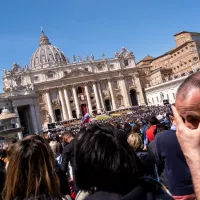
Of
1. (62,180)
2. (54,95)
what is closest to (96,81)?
(54,95)

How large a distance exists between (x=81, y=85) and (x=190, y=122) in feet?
237

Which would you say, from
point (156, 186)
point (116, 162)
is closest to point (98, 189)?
point (116, 162)

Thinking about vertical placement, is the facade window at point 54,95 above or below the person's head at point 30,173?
above

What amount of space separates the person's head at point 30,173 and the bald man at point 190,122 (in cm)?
146

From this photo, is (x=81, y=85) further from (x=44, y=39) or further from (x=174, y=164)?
(x=174, y=164)

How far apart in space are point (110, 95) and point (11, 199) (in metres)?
72.8

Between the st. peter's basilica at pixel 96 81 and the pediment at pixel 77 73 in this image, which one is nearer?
the st. peter's basilica at pixel 96 81

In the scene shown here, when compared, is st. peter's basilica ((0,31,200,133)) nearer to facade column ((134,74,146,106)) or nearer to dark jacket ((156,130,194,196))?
facade column ((134,74,146,106))

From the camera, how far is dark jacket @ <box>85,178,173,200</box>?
2.09 m

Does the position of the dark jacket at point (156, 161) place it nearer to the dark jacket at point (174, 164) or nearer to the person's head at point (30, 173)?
the dark jacket at point (174, 164)

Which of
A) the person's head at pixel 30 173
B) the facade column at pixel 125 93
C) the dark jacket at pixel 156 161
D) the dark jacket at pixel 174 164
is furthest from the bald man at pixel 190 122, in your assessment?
the facade column at pixel 125 93

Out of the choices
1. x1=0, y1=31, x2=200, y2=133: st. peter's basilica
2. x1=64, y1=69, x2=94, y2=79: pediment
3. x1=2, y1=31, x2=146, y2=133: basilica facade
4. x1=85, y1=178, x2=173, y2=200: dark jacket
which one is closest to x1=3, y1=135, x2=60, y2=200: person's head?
x1=85, y1=178, x2=173, y2=200: dark jacket

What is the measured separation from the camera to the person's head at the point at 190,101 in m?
2.01

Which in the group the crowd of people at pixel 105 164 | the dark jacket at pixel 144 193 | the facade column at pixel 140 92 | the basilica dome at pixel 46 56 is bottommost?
the dark jacket at pixel 144 193
